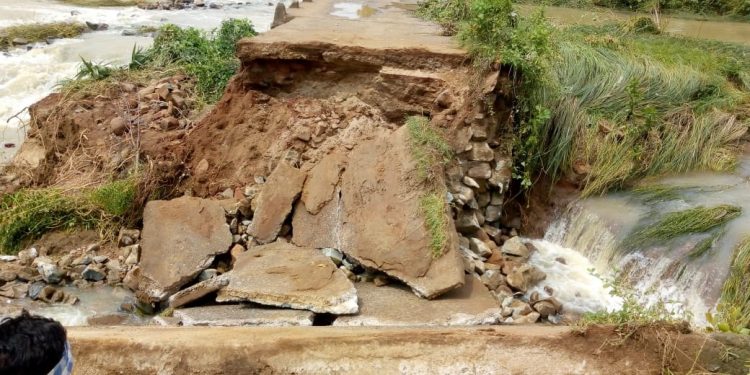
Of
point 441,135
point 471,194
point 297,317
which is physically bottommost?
point 297,317

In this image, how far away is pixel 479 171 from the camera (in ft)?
17.1

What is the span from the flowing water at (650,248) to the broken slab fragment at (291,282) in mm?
1871

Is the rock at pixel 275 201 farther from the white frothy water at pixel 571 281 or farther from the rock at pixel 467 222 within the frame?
the white frothy water at pixel 571 281

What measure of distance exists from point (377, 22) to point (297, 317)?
393 centimetres

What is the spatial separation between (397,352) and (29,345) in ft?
5.82

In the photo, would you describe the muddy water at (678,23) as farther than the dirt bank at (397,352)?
Yes

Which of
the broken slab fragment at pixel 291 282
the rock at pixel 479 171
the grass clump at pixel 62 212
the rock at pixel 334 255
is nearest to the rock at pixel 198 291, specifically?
the broken slab fragment at pixel 291 282

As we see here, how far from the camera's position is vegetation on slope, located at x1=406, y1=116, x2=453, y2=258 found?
4.20 meters

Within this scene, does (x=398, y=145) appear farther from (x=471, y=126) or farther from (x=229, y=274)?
(x=229, y=274)

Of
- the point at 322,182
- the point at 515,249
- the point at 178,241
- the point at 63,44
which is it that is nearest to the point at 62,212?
the point at 178,241

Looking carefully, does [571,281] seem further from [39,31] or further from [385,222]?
[39,31]

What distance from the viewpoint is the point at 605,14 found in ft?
39.2

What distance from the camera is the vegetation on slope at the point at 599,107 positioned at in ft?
17.4

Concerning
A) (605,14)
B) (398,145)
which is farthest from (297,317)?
(605,14)
